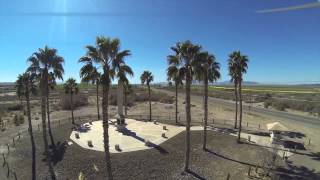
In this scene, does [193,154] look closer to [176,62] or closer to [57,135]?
[176,62]

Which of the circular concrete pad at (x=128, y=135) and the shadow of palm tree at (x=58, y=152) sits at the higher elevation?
the circular concrete pad at (x=128, y=135)

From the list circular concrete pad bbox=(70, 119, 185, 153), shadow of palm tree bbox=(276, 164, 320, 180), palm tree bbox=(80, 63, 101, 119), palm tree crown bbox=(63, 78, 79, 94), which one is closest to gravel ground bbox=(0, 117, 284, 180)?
circular concrete pad bbox=(70, 119, 185, 153)

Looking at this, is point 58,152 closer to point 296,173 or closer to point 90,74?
point 90,74

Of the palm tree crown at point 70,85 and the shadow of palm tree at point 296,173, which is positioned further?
the palm tree crown at point 70,85

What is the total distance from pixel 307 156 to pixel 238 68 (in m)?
12.6

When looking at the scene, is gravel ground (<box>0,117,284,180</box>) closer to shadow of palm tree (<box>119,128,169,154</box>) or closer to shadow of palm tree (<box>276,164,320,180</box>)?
shadow of palm tree (<box>119,128,169,154</box>)

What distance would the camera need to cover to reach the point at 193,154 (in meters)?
29.1

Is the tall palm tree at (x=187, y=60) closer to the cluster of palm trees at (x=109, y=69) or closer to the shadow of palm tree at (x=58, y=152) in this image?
the cluster of palm trees at (x=109, y=69)

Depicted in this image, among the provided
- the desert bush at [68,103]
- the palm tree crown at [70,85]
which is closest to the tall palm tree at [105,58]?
the palm tree crown at [70,85]

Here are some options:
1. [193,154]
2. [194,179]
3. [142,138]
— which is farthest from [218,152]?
[142,138]

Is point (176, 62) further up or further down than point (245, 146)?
further up

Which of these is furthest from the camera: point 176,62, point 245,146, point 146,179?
point 245,146

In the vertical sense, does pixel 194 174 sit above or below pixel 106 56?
below

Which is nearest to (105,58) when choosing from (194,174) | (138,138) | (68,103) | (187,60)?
(187,60)
